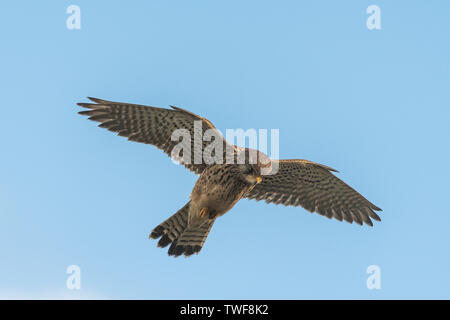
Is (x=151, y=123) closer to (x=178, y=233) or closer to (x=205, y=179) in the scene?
(x=205, y=179)

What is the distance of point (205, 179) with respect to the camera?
942cm

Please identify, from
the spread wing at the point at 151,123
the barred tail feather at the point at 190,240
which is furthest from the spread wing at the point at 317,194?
the spread wing at the point at 151,123

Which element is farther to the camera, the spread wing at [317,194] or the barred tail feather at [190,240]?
the spread wing at [317,194]

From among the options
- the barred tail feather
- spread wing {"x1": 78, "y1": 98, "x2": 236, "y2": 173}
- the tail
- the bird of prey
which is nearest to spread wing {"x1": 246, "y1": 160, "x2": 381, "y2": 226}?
the bird of prey

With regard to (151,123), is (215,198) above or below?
below

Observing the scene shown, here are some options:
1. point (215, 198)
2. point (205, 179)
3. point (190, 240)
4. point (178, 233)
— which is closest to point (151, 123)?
point (205, 179)

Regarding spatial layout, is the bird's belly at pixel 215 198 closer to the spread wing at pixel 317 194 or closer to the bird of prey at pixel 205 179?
the bird of prey at pixel 205 179

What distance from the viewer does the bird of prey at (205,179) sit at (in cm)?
930

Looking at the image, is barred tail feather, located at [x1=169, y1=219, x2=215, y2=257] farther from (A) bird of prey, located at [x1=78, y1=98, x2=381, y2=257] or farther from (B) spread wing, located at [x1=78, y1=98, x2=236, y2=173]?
(B) spread wing, located at [x1=78, y1=98, x2=236, y2=173]

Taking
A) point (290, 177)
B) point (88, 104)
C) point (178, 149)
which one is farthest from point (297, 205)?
point (88, 104)

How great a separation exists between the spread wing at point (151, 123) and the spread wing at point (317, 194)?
173cm

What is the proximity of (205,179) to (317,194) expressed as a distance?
2660mm
